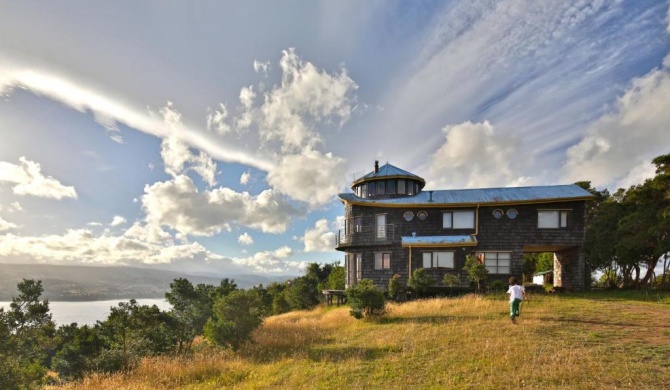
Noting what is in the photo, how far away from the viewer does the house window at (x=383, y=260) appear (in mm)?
26266

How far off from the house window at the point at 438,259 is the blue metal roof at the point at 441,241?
120 cm

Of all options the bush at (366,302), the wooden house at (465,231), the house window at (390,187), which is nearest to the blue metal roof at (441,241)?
the wooden house at (465,231)

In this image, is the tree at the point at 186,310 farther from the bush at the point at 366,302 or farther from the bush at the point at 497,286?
the bush at the point at 497,286

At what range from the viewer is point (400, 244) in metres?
26.1

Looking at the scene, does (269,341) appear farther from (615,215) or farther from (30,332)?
(615,215)

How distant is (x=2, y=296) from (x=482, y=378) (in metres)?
187

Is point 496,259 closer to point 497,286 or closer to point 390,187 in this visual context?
point 497,286

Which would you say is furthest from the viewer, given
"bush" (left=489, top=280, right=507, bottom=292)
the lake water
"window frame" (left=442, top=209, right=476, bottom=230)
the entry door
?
the lake water

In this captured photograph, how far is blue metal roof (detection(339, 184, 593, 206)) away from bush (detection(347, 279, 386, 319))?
10.1 metres

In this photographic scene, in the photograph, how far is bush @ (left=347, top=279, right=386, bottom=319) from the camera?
17.2 meters

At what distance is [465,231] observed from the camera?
2592 centimetres

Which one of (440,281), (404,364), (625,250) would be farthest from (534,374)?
(625,250)

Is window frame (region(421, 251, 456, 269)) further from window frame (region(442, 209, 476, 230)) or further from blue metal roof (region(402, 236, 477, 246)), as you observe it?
window frame (region(442, 209, 476, 230))

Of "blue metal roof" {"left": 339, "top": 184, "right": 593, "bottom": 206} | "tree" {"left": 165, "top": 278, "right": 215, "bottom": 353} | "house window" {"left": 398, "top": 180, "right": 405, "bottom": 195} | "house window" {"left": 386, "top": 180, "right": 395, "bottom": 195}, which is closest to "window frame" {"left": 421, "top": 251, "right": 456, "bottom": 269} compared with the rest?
"blue metal roof" {"left": 339, "top": 184, "right": 593, "bottom": 206}
